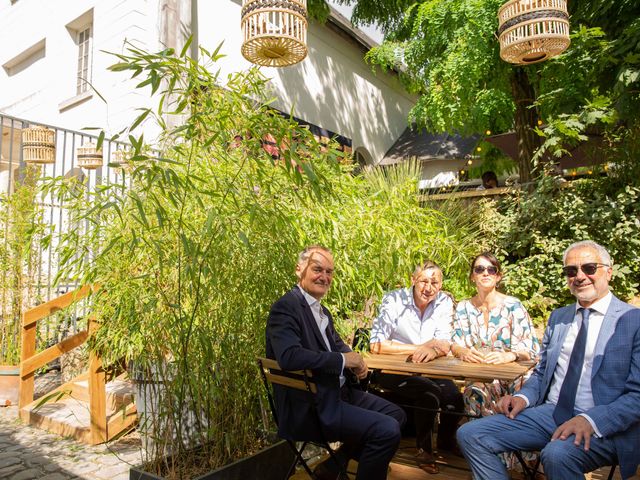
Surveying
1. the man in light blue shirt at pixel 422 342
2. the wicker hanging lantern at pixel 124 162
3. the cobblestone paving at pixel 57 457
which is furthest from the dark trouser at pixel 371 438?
the cobblestone paving at pixel 57 457

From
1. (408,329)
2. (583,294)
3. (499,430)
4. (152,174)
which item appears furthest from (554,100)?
(152,174)

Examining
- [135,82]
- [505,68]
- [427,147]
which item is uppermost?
[427,147]

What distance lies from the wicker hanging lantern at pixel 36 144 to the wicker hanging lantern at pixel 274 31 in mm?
2498

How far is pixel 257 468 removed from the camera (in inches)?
111

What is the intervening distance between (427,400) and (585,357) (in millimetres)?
1031

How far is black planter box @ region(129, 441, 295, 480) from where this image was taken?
2.58 metres

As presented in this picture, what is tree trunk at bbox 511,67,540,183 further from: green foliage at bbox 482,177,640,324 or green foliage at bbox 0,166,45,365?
green foliage at bbox 0,166,45,365

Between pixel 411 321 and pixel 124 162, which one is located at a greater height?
pixel 124 162

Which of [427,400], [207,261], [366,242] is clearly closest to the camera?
[207,261]

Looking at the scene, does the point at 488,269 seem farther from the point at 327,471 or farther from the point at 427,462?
the point at 327,471

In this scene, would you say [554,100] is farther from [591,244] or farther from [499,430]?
[499,430]

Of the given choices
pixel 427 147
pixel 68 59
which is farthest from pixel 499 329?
pixel 427 147

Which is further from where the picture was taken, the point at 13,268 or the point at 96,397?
the point at 13,268

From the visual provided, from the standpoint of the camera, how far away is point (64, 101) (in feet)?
27.3
